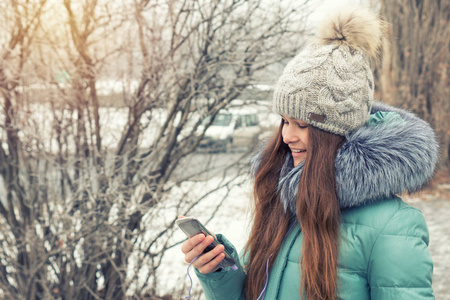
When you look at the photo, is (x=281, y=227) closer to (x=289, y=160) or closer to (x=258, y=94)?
(x=289, y=160)

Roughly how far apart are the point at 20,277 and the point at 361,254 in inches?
110

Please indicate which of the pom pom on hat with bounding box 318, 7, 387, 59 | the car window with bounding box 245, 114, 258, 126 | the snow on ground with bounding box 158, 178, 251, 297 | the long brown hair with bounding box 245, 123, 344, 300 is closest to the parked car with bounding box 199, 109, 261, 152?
the car window with bounding box 245, 114, 258, 126

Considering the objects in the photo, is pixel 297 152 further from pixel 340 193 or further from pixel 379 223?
pixel 379 223

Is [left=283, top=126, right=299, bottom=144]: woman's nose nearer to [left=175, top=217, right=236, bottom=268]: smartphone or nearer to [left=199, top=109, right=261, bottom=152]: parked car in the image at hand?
[left=175, top=217, right=236, bottom=268]: smartphone

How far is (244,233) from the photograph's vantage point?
2174 mm

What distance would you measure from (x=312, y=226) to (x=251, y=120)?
2.15 m

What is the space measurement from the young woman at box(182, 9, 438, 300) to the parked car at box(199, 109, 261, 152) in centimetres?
179

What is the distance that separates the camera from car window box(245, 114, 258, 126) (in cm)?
351

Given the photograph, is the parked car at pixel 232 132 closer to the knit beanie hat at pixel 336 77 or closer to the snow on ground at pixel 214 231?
the snow on ground at pixel 214 231

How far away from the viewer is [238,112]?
343 cm

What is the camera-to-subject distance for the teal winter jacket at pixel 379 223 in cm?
131

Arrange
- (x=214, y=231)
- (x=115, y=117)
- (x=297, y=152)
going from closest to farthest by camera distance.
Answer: (x=297, y=152) → (x=115, y=117) → (x=214, y=231)

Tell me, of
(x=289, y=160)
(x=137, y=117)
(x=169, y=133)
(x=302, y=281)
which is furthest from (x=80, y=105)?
(x=302, y=281)

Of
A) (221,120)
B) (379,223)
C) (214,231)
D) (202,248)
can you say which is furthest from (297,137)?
(214,231)
